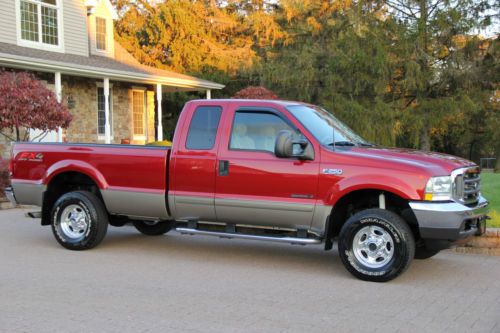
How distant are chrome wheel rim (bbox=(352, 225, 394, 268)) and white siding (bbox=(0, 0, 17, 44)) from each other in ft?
55.8

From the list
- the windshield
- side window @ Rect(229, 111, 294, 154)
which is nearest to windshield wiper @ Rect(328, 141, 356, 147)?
the windshield

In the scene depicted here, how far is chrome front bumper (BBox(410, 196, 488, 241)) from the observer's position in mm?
6262

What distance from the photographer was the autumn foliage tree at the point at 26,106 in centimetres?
1424

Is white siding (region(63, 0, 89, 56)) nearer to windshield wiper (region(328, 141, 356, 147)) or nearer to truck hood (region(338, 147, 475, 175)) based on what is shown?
windshield wiper (region(328, 141, 356, 147))

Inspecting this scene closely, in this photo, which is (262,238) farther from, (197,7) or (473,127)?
(197,7)

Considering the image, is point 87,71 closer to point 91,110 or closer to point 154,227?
point 91,110

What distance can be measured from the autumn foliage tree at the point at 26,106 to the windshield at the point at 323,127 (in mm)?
9173

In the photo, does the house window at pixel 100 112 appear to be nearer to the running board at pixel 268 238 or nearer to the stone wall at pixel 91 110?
the stone wall at pixel 91 110

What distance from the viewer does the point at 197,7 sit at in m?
37.7

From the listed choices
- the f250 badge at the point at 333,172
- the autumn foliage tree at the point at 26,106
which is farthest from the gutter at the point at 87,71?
the f250 badge at the point at 333,172

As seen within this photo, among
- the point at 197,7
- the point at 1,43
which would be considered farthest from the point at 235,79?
the point at 1,43

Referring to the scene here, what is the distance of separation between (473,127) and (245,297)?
2892cm

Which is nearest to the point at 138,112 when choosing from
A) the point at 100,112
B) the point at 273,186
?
the point at 100,112

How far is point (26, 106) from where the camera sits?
1445 centimetres
